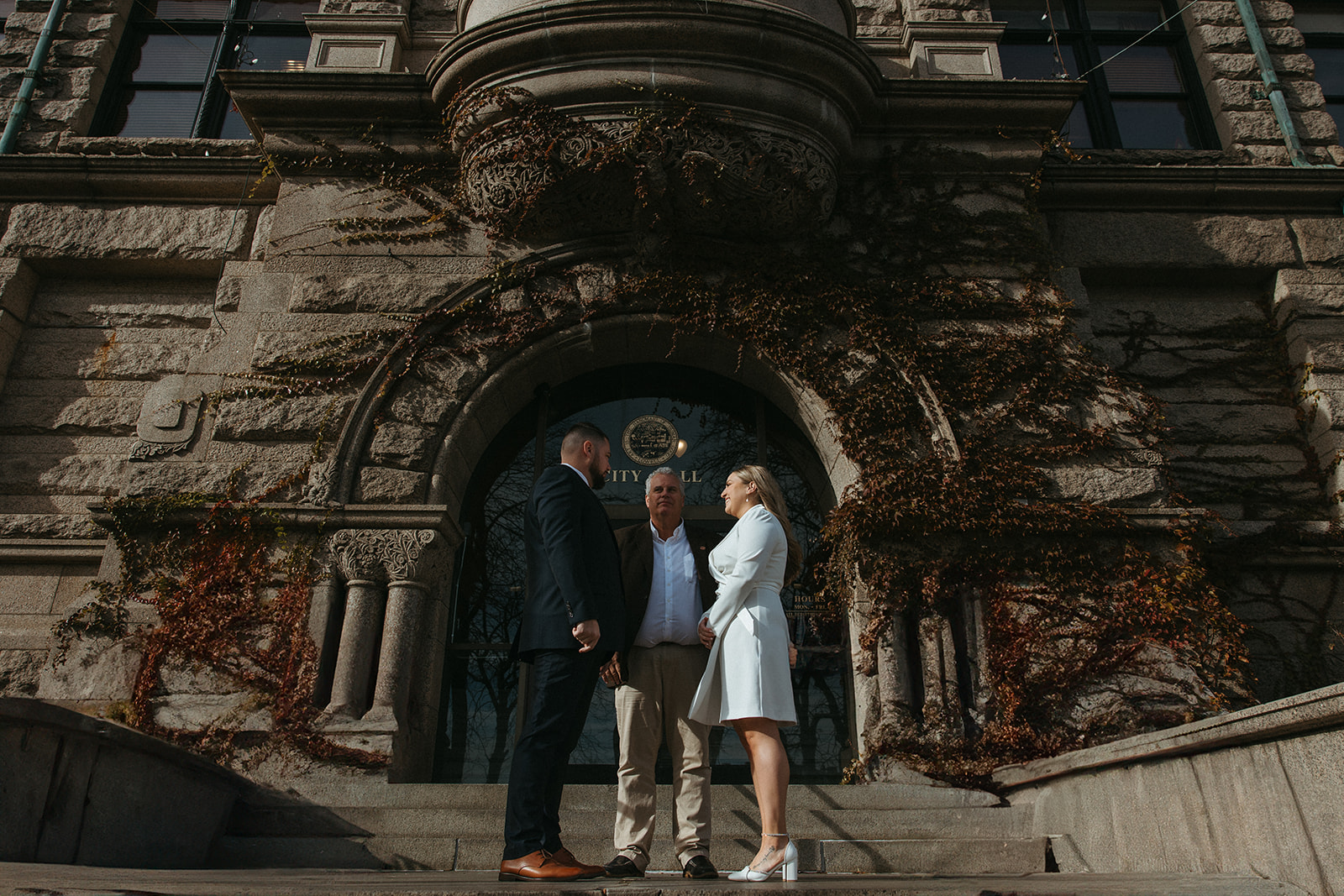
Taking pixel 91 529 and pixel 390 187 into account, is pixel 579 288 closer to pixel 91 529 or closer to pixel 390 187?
pixel 390 187

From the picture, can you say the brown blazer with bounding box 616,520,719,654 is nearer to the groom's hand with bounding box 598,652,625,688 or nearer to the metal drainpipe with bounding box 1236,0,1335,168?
the groom's hand with bounding box 598,652,625,688

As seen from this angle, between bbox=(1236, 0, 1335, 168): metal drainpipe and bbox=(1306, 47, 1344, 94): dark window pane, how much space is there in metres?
1.06

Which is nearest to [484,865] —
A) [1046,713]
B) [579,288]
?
[1046,713]

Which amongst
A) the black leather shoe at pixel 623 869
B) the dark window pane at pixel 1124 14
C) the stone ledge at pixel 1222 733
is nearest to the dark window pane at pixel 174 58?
the black leather shoe at pixel 623 869

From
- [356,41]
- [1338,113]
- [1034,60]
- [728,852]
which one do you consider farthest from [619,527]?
[1338,113]

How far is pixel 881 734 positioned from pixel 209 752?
413cm

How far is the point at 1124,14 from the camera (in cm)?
1069

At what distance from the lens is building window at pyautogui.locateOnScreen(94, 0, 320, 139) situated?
388 inches

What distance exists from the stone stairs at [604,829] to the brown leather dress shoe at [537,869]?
1179 millimetres

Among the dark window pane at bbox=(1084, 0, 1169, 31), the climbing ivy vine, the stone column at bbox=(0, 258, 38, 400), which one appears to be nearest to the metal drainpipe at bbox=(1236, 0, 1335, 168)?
the dark window pane at bbox=(1084, 0, 1169, 31)

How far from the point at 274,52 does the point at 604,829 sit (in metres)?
9.16

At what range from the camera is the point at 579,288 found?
7391 mm

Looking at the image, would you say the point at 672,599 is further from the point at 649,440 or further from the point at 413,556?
the point at 649,440

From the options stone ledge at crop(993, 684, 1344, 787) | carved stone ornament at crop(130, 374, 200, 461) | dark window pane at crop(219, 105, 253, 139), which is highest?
dark window pane at crop(219, 105, 253, 139)
